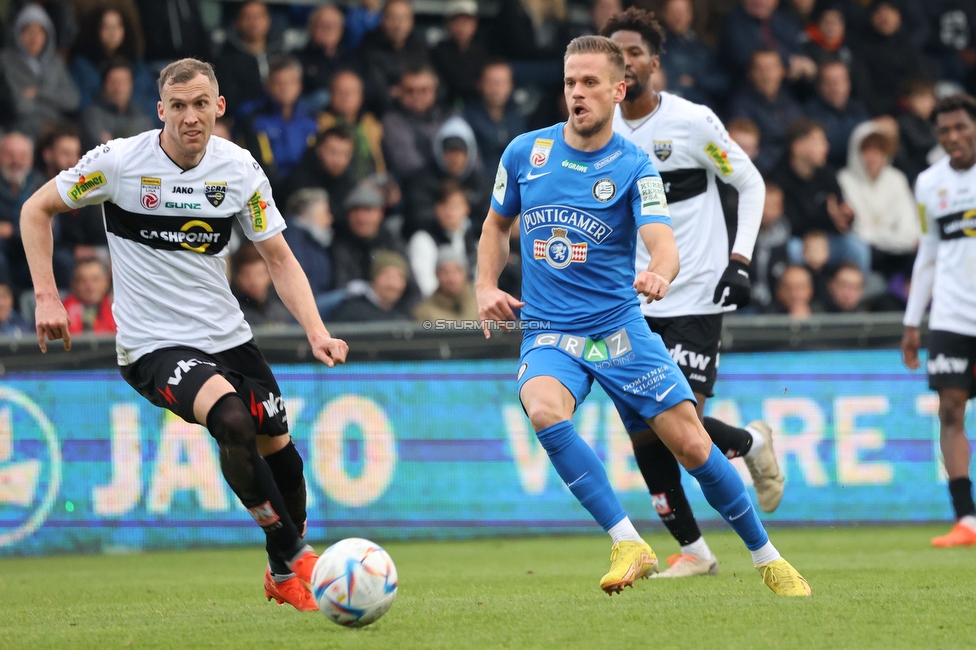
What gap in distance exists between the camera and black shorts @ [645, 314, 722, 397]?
692 cm

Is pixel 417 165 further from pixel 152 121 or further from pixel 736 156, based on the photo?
pixel 736 156

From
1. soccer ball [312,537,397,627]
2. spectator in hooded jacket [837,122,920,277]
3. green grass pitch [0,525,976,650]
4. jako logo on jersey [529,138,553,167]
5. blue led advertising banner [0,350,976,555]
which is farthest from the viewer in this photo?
spectator in hooded jacket [837,122,920,277]

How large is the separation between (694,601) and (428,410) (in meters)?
4.73

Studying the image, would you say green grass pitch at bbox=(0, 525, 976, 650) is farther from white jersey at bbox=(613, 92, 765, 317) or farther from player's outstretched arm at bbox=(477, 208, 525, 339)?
white jersey at bbox=(613, 92, 765, 317)

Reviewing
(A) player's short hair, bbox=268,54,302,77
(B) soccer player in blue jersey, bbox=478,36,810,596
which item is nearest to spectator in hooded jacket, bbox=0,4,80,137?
(A) player's short hair, bbox=268,54,302,77

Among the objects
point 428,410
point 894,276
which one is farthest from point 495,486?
point 894,276

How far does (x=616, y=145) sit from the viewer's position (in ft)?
19.3

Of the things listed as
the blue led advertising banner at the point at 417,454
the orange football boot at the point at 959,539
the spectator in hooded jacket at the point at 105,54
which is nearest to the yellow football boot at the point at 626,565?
the orange football boot at the point at 959,539

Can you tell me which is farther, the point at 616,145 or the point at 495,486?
the point at 495,486

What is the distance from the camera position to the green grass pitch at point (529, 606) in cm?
461

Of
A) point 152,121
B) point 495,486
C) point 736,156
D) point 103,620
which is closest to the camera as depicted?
point 103,620

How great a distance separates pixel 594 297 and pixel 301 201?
256 inches

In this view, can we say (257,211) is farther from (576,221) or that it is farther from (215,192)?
(576,221)

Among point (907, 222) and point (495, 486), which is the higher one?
point (907, 222)
